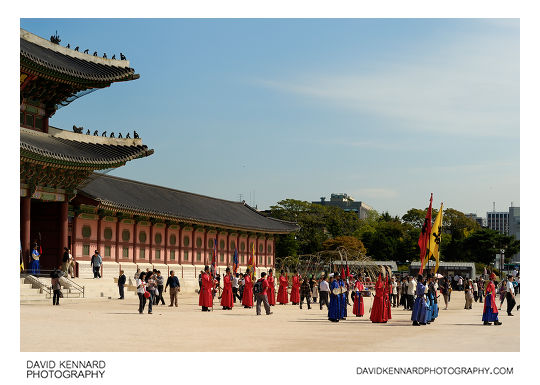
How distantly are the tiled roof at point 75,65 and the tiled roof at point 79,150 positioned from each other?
3421mm

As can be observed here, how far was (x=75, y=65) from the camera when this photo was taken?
4244 centimetres

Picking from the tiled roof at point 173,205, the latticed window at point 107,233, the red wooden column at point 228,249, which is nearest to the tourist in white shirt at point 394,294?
the tiled roof at point 173,205

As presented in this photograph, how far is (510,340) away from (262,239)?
146ft

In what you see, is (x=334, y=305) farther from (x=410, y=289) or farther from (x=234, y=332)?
(x=410, y=289)

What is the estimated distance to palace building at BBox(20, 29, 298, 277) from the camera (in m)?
37.9

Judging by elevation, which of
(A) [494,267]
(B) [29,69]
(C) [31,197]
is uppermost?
(B) [29,69]

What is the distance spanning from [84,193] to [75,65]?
690 centimetres

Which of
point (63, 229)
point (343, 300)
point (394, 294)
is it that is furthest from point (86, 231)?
point (343, 300)

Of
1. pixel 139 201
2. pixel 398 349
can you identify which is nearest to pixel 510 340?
pixel 398 349

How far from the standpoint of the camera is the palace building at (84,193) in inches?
1492

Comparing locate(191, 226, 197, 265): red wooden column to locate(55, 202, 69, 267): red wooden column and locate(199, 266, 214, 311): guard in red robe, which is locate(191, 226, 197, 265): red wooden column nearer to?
locate(55, 202, 69, 267): red wooden column
